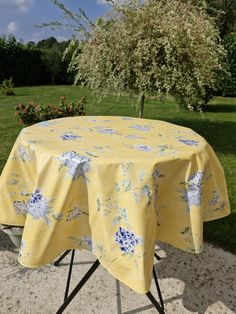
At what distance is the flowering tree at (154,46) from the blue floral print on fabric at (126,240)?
475 cm

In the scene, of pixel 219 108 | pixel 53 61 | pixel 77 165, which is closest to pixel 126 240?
pixel 77 165

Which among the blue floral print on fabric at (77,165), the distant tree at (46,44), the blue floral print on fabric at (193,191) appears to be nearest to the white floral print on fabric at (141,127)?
the blue floral print on fabric at (193,191)

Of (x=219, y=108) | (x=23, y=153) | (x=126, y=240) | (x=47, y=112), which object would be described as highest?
(x=23, y=153)

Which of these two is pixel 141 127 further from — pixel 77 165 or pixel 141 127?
pixel 77 165

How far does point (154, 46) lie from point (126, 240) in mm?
5110

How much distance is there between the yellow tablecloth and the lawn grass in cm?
189

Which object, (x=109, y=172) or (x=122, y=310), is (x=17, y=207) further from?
(x=122, y=310)

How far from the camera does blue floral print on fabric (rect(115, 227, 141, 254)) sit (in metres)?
1.66

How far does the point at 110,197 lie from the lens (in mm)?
1719

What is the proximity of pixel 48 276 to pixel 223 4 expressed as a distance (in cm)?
2327

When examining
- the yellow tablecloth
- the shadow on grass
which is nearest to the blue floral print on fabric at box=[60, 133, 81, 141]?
the yellow tablecloth

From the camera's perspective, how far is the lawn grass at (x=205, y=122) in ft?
12.8

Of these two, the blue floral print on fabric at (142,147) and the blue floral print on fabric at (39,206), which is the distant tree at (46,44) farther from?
the blue floral print on fabric at (39,206)

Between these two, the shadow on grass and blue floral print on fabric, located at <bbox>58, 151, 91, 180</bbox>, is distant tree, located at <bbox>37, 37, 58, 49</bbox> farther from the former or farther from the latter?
blue floral print on fabric, located at <bbox>58, 151, 91, 180</bbox>
